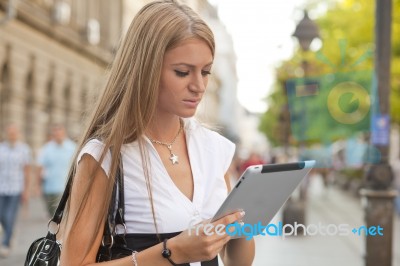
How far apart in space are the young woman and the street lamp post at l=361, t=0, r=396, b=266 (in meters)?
5.10

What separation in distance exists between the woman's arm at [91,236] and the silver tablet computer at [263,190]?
2.0 inches

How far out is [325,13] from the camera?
103 feet

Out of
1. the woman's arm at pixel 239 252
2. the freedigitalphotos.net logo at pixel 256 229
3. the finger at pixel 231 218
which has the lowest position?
the woman's arm at pixel 239 252

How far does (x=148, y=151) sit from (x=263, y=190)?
0.36 m

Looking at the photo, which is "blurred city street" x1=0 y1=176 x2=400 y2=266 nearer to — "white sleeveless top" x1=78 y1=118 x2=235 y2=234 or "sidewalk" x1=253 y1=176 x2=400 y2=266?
"sidewalk" x1=253 y1=176 x2=400 y2=266

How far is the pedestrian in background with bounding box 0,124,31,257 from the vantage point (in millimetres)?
9727

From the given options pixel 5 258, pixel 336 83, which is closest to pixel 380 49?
pixel 5 258

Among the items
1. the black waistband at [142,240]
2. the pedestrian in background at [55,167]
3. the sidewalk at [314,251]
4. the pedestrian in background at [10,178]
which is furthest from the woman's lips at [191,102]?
the pedestrian in background at [55,167]

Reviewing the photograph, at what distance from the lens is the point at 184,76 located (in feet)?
7.23

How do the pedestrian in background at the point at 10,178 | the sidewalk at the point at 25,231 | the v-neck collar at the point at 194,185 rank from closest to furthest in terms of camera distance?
the v-neck collar at the point at 194,185 < the sidewalk at the point at 25,231 < the pedestrian in background at the point at 10,178

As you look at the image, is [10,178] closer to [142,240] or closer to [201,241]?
[142,240]

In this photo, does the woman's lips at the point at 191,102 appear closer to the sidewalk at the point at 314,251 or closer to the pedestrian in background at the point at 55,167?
the sidewalk at the point at 314,251

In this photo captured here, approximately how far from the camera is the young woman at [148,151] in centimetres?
212

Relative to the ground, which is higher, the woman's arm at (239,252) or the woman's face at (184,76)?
the woman's face at (184,76)
